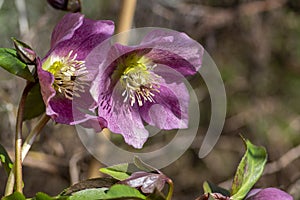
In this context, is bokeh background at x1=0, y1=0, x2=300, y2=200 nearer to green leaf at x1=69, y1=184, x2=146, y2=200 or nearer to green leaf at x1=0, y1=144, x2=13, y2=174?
green leaf at x1=0, y1=144, x2=13, y2=174

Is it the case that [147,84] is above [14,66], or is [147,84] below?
below

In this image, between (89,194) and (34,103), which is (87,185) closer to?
(89,194)

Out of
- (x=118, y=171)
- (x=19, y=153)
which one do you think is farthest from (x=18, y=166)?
(x=118, y=171)

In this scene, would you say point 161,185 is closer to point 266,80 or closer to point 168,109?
point 168,109

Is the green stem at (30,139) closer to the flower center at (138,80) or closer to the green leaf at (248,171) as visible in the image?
the flower center at (138,80)

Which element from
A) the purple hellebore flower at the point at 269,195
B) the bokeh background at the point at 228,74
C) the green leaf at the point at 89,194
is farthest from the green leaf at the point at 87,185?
the bokeh background at the point at 228,74

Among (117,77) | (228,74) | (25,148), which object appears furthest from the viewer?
(228,74)
